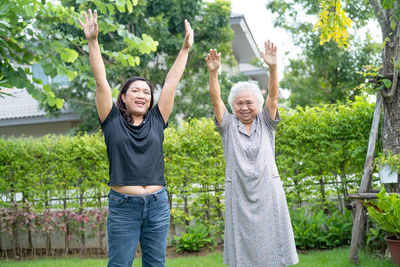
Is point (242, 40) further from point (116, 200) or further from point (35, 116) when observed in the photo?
point (116, 200)

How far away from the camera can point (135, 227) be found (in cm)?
244

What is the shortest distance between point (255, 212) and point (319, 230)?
125 inches

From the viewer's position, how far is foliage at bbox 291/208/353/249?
17.3 ft

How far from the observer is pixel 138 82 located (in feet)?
8.63

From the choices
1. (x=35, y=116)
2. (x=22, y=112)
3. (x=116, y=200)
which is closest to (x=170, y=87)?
(x=116, y=200)

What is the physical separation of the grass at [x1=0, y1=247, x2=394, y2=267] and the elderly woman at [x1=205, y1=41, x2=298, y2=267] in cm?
222

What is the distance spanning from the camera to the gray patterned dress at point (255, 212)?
2586 mm

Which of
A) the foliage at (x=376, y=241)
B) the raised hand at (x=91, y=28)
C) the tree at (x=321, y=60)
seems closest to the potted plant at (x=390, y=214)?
the foliage at (x=376, y=241)

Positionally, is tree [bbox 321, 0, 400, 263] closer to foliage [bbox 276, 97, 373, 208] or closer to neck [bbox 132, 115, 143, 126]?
foliage [bbox 276, 97, 373, 208]

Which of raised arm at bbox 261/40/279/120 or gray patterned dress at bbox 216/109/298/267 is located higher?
raised arm at bbox 261/40/279/120

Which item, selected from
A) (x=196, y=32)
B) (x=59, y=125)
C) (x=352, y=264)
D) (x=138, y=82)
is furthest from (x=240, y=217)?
(x=59, y=125)

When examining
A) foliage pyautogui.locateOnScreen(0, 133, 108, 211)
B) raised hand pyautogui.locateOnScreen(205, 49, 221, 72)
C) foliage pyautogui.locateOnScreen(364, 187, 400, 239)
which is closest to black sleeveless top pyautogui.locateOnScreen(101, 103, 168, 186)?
raised hand pyautogui.locateOnScreen(205, 49, 221, 72)

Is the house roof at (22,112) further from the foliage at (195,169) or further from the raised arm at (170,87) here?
the raised arm at (170,87)

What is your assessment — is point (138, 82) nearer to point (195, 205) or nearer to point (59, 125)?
point (195, 205)
